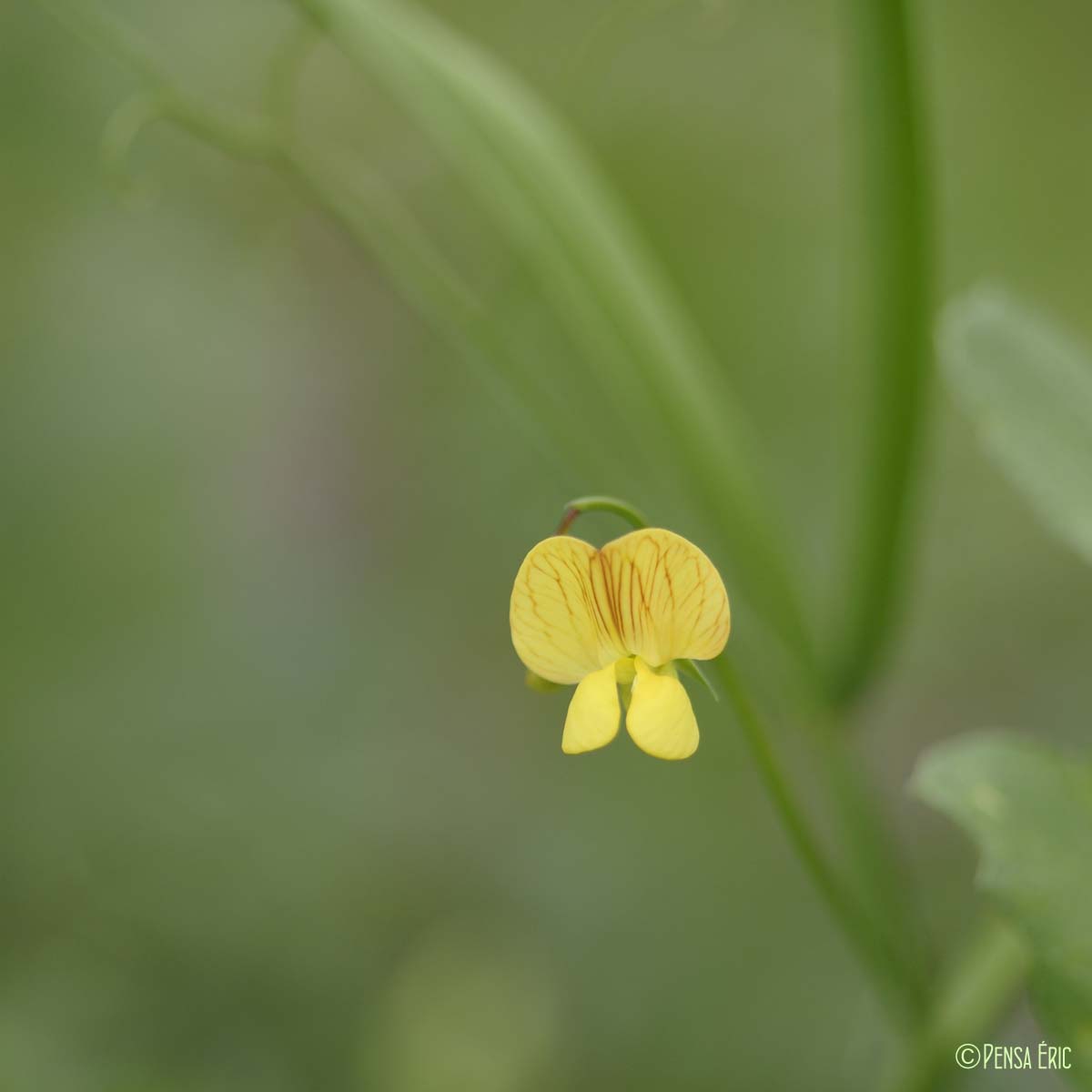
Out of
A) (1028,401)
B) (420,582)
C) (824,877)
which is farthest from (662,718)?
(420,582)

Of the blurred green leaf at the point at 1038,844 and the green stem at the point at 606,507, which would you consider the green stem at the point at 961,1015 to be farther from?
the green stem at the point at 606,507

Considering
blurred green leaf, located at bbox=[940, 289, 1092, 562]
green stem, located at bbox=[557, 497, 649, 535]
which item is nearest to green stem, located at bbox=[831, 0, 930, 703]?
blurred green leaf, located at bbox=[940, 289, 1092, 562]

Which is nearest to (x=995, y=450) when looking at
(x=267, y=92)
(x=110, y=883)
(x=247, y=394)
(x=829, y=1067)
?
(x=267, y=92)

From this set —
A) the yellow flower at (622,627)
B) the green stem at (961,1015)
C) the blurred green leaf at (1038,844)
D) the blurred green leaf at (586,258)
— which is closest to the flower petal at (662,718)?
the yellow flower at (622,627)

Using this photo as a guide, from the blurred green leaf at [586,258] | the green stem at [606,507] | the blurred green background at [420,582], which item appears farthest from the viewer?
the blurred green background at [420,582]

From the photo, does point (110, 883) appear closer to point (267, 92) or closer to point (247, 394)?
point (247, 394)

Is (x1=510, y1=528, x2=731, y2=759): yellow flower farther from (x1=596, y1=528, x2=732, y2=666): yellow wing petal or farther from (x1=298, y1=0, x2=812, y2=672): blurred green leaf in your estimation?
(x1=298, y1=0, x2=812, y2=672): blurred green leaf
